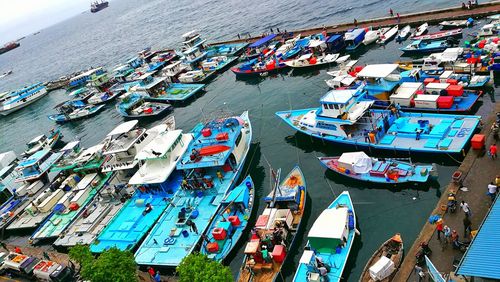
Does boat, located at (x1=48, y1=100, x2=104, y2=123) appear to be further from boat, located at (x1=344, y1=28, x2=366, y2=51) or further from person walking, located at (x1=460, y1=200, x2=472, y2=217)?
person walking, located at (x1=460, y1=200, x2=472, y2=217)

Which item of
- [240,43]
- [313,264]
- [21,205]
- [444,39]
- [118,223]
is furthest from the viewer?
[240,43]

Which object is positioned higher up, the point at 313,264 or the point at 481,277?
the point at 481,277

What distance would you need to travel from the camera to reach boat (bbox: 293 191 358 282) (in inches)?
955

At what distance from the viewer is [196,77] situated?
73125 millimetres

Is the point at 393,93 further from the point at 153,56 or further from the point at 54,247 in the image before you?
the point at 153,56

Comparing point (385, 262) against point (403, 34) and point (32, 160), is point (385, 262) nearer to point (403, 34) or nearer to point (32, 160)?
point (403, 34)

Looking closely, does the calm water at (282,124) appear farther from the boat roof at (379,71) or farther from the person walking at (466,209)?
the boat roof at (379,71)

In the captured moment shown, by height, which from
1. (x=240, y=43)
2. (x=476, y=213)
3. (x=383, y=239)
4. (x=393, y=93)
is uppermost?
(x=240, y=43)

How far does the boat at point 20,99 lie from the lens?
102 metres

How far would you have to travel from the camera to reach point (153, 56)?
97.9 meters

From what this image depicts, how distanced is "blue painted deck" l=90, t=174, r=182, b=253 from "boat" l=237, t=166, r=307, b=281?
11.8 meters

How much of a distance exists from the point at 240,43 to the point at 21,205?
58105 millimetres

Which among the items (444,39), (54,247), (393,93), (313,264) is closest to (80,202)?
(54,247)

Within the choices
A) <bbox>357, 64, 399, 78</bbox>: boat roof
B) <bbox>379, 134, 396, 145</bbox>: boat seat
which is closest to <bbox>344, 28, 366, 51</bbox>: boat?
<bbox>357, 64, 399, 78</bbox>: boat roof
